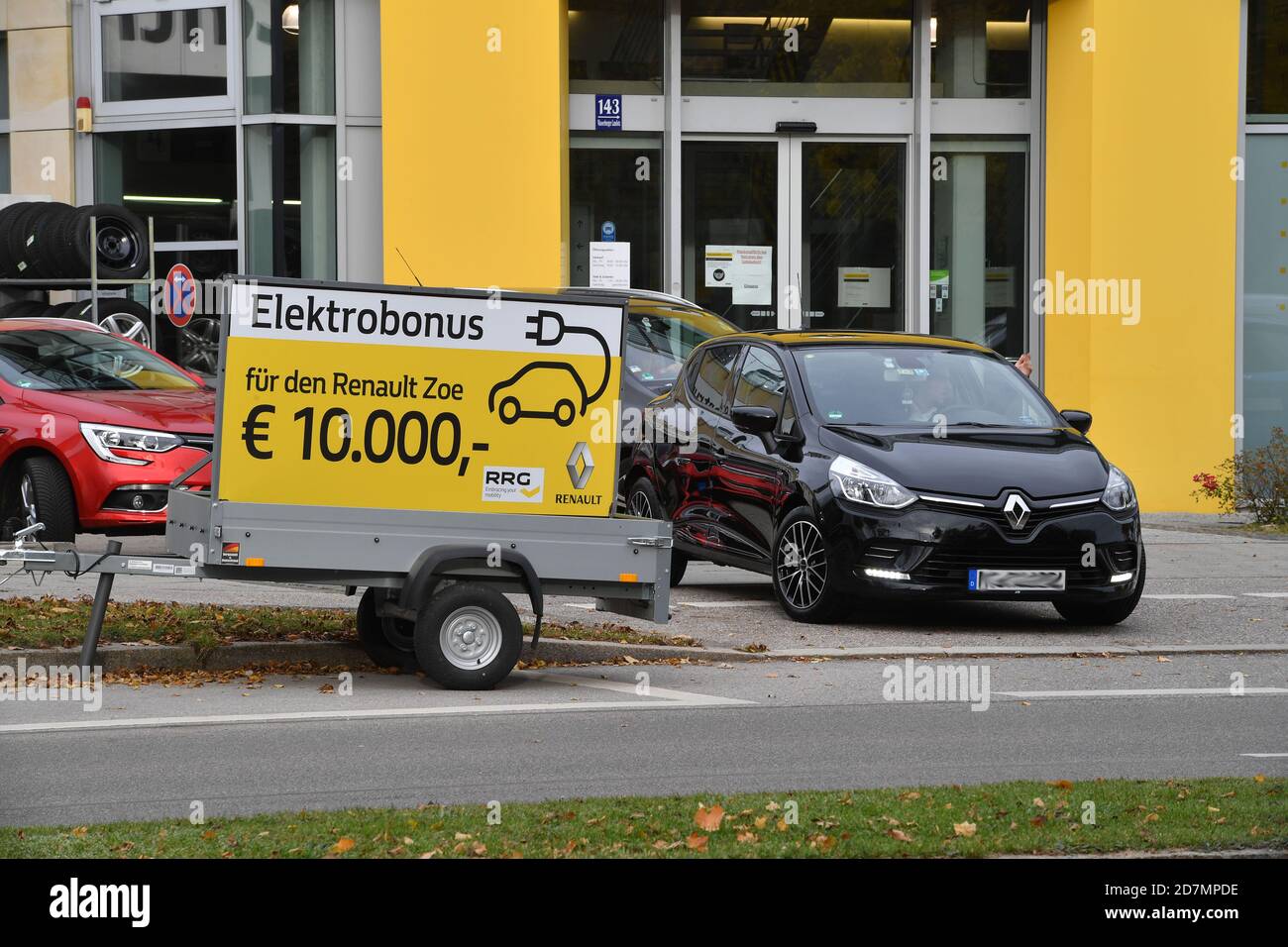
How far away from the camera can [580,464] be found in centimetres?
902

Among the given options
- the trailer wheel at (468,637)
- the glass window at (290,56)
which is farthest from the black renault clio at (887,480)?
the glass window at (290,56)

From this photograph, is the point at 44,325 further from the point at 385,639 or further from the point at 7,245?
the point at 385,639

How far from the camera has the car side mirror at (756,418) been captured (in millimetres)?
11289

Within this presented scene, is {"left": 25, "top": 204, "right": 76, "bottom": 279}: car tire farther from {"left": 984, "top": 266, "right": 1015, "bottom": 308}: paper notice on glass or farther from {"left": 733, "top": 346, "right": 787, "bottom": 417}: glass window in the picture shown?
{"left": 984, "top": 266, "right": 1015, "bottom": 308}: paper notice on glass

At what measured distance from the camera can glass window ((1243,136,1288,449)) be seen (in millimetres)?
20625

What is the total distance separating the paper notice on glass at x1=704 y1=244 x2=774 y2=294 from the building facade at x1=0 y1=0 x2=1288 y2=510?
0.03 m

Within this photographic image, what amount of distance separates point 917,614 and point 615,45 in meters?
11.1

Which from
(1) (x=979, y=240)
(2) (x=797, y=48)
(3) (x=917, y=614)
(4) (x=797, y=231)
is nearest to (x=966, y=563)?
(3) (x=917, y=614)

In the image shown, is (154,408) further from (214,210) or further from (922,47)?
(922,47)

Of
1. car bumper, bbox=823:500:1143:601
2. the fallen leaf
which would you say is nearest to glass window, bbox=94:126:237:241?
car bumper, bbox=823:500:1143:601

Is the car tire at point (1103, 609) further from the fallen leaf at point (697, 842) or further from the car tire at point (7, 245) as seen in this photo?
the car tire at point (7, 245)

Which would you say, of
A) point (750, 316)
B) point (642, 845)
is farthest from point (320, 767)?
point (750, 316)

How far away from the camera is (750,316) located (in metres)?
21.1

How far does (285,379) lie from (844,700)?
10.3 ft
